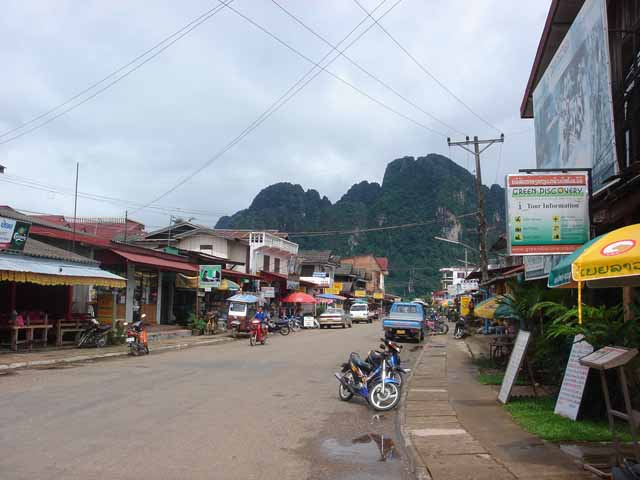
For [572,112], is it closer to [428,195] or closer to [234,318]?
[234,318]

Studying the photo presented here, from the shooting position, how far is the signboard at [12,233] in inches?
709

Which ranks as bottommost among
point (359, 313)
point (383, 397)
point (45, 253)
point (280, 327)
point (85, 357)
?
point (85, 357)

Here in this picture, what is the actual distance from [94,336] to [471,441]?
17.2 metres

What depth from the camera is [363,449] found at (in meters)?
7.94

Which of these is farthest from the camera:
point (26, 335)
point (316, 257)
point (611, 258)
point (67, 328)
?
point (316, 257)

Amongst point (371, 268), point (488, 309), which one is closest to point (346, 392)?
point (488, 309)

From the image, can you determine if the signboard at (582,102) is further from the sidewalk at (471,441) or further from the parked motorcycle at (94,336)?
the parked motorcycle at (94,336)

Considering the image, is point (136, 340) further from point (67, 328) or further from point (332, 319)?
point (332, 319)

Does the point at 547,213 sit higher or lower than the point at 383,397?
higher

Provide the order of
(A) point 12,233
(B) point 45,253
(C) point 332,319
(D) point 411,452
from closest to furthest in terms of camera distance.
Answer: (D) point 411,452, (A) point 12,233, (B) point 45,253, (C) point 332,319

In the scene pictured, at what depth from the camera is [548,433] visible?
27.0 feet

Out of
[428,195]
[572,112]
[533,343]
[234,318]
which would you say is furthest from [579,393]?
[428,195]

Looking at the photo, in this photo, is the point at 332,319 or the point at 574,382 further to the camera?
the point at 332,319

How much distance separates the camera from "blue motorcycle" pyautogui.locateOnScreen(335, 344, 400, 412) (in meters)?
11.0
